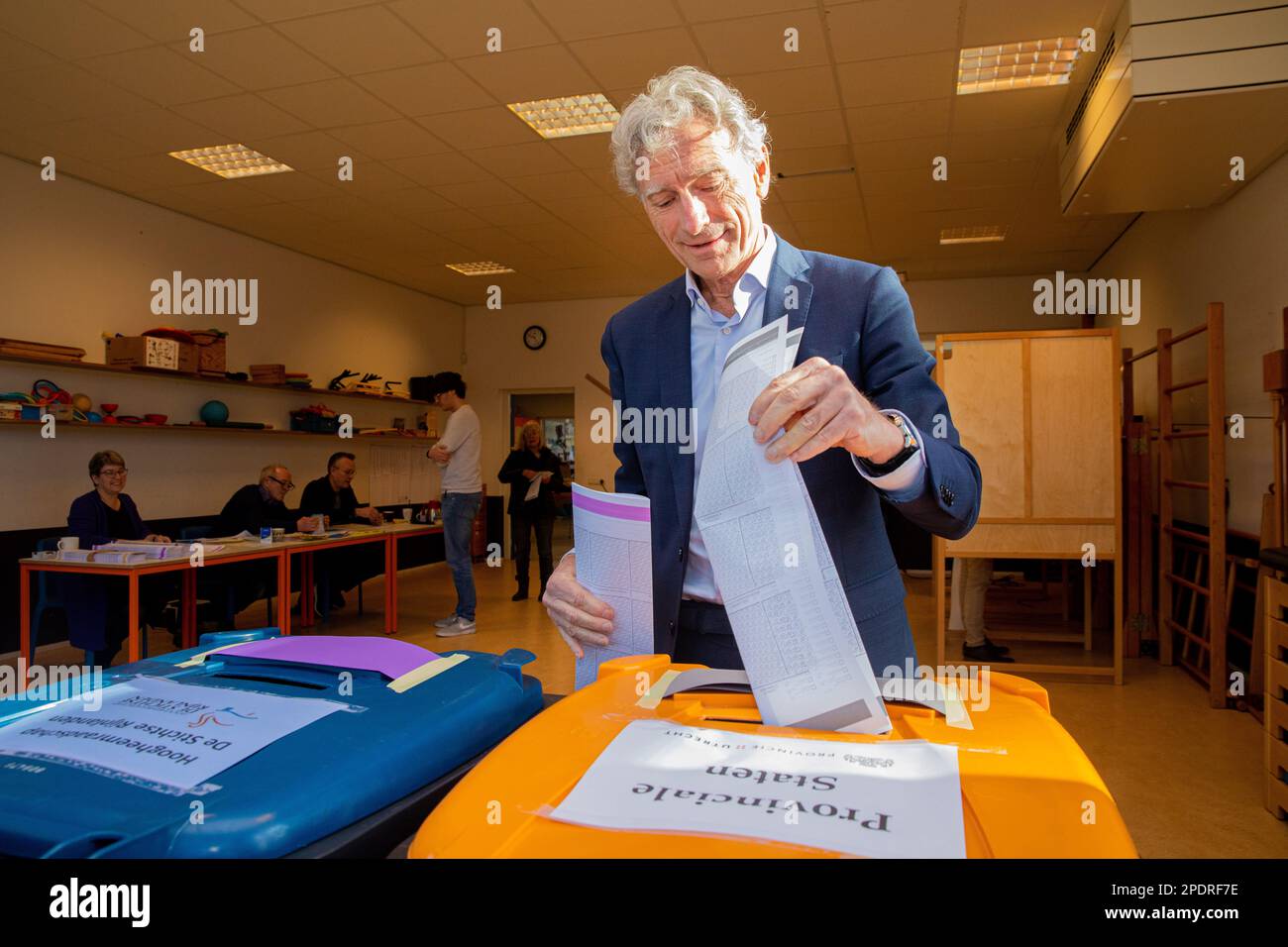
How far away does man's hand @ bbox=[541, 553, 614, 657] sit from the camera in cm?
99

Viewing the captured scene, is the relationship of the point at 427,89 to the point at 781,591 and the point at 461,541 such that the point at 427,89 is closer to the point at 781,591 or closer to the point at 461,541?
the point at 461,541

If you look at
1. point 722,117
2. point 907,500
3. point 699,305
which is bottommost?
point 907,500

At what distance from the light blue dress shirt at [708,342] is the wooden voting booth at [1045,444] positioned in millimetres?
3818

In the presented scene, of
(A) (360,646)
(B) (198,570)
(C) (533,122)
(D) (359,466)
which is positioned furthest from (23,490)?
(A) (360,646)

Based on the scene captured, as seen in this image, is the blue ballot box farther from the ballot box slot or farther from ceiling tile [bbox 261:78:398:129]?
ceiling tile [bbox 261:78:398:129]

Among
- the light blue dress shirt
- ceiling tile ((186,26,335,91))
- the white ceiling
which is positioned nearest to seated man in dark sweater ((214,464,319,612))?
the white ceiling

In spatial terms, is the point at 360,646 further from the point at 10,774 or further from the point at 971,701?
the point at 971,701

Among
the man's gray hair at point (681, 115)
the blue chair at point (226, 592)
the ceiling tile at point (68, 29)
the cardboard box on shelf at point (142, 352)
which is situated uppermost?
the ceiling tile at point (68, 29)

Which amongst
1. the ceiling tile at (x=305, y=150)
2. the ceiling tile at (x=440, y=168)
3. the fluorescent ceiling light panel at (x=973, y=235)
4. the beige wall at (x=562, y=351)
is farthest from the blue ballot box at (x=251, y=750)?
the beige wall at (x=562, y=351)

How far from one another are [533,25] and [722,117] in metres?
3.49

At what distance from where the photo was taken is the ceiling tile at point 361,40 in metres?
3.96

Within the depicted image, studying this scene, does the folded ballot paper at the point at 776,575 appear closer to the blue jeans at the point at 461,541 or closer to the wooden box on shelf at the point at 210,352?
the blue jeans at the point at 461,541

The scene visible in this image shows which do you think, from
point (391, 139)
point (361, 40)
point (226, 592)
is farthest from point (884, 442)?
point (226, 592)

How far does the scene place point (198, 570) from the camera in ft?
17.6
